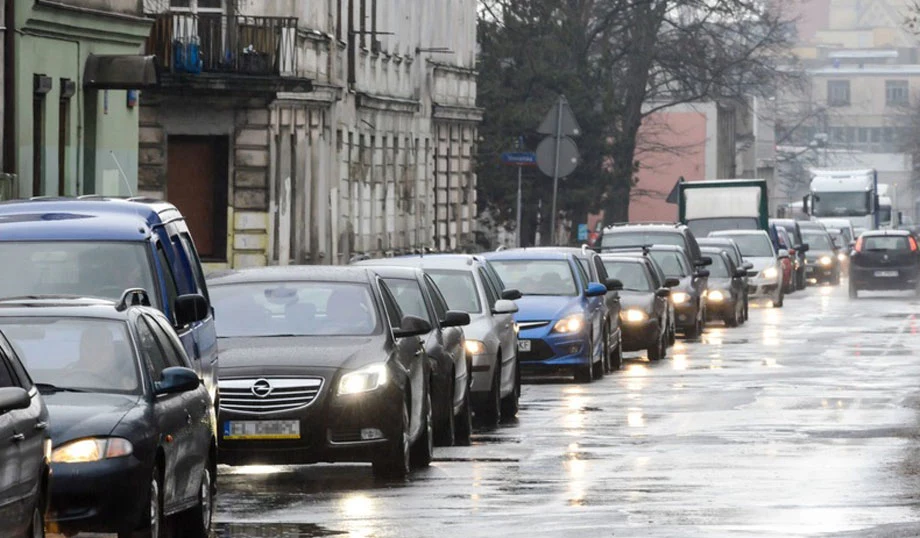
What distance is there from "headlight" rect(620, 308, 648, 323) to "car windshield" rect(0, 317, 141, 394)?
22195 mm

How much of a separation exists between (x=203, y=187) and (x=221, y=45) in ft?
11.8

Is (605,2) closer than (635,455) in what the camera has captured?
No

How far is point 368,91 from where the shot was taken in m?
53.2

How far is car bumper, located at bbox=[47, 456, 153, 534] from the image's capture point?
37.1 feet

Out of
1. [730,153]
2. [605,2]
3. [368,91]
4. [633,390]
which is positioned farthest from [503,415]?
[730,153]

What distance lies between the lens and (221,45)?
4081 centimetres

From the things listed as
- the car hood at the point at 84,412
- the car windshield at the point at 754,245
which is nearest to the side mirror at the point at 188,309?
the car hood at the point at 84,412

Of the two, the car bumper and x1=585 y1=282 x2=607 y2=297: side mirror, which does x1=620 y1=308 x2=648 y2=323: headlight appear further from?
the car bumper

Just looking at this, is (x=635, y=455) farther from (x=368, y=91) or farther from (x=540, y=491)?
(x=368, y=91)

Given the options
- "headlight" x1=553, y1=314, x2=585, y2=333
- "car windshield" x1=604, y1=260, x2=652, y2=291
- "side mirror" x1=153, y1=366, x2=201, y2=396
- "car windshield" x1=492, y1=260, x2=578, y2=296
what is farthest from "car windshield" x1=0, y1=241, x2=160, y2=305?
"car windshield" x1=604, y1=260, x2=652, y2=291

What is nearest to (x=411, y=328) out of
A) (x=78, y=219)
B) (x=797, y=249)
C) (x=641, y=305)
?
(x=78, y=219)

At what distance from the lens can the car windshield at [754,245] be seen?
57.5m

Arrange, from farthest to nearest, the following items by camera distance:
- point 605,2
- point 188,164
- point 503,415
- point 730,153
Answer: point 730,153
point 605,2
point 188,164
point 503,415

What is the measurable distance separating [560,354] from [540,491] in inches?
497
